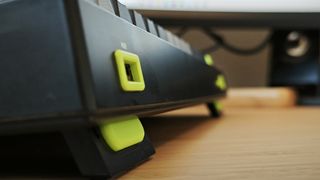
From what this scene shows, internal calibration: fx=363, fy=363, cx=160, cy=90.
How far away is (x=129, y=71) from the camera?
0.27m

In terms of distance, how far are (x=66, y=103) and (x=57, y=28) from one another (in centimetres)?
4

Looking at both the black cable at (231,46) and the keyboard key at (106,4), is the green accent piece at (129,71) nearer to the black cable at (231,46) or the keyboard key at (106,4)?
the keyboard key at (106,4)

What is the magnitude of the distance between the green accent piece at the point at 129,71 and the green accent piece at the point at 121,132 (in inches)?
0.9

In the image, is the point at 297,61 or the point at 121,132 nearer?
the point at 121,132

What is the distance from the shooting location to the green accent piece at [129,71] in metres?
0.24

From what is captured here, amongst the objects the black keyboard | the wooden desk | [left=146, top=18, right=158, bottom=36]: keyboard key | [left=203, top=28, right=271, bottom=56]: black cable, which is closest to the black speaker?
[left=203, top=28, right=271, bottom=56]: black cable

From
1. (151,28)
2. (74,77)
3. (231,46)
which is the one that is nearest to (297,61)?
(231,46)

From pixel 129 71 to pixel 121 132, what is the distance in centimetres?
5

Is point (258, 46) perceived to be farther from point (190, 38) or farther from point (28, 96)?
point (28, 96)

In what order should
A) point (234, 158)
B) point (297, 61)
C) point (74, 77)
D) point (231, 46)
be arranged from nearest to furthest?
point (74, 77) → point (234, 158) → point (297, 61) → point (231, 46)

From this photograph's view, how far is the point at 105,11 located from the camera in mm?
249

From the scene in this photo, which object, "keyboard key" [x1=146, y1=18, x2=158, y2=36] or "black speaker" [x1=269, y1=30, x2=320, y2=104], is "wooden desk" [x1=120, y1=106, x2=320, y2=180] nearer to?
"keyboard key" [x1=146, y1=18, x2=158, y2=36]

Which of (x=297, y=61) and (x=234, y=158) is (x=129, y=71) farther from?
(x=297, y=61)

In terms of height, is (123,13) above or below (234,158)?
above
